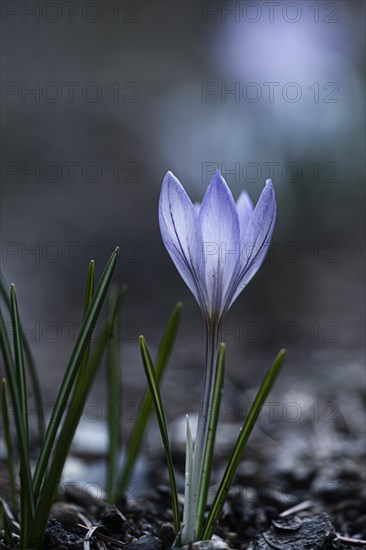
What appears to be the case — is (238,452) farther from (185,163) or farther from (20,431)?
(185,163)

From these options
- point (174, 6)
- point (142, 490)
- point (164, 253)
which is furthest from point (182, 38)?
point (142, 490)

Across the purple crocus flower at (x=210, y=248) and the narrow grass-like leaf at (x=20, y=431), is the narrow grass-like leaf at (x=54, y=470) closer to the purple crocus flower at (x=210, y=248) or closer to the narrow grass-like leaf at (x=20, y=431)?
the narrow grass-like leaf at (x=20, y=431)

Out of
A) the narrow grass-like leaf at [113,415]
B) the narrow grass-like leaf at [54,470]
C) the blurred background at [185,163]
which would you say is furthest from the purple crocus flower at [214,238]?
the blurred background at [185,163]

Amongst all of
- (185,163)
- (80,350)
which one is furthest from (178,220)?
(185,163)

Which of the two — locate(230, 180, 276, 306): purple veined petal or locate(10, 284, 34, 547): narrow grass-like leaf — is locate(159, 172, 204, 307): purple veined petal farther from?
locate(10, 284, 34, 547): narrow grass-like leaf

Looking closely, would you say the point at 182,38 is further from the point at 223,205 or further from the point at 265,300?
the point at 223,205
